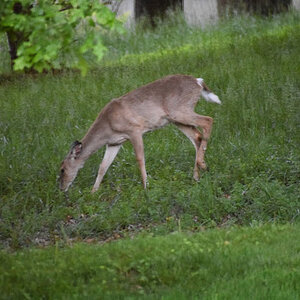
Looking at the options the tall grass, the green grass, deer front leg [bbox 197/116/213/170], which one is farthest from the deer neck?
the green grass

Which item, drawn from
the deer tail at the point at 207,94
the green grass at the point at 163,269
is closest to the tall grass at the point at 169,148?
the deer tail at the point at 207,94

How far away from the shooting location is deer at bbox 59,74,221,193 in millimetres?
10656

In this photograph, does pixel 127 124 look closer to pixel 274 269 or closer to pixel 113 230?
pixel 113 230

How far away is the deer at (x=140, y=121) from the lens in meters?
10.7

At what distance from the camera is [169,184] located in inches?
383

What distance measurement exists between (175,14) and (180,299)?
50.3ft

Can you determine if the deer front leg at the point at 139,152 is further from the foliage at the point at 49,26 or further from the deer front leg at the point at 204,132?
the foliage at the point at 49,26

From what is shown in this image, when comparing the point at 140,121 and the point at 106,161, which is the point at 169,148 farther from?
the point at 106,161

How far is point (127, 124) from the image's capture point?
1074cm

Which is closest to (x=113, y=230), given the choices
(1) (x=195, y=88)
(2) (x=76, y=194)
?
(2) (x=76, y=194)

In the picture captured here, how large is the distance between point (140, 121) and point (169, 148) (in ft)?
2.76

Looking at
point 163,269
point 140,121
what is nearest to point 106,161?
point 140,121

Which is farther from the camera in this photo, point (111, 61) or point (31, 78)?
point (111, 61)

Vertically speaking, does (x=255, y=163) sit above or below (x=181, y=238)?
below
